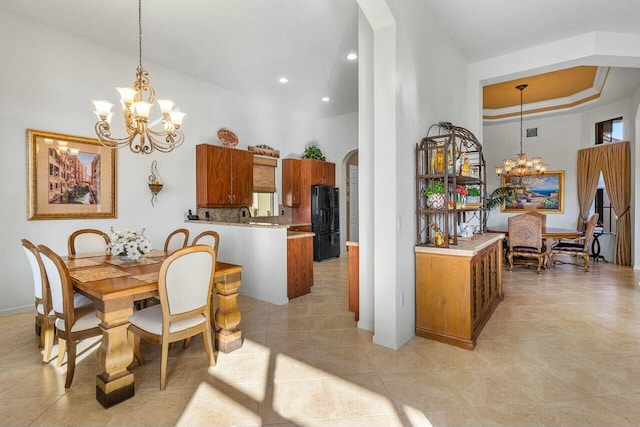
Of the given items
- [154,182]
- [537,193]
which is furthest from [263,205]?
[537,193]

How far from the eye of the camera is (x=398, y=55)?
2.73 metres

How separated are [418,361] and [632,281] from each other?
467 centimetres

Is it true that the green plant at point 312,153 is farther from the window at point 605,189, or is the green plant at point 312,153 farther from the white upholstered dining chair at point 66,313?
the window at point 605,189

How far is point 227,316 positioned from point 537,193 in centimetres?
795

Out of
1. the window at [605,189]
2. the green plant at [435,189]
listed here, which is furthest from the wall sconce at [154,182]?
the window at [605,189]

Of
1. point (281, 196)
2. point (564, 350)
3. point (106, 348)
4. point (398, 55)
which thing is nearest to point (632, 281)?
point (564, 350)

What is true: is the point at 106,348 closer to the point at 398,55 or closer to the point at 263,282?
the point at 263,282

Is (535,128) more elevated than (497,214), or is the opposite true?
(535,128)

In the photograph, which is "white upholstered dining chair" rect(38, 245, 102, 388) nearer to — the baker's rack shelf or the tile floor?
the tile floor

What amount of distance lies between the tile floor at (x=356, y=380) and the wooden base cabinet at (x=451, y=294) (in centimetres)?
12

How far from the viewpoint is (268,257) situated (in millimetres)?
4070

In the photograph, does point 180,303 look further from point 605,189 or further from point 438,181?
point 605,189

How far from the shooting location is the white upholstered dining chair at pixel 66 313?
6.84 ft

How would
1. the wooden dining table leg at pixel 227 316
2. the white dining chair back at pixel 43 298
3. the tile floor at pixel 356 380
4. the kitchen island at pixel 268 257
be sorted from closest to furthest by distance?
1. the tile floor at pixel 356 380
2. the white dining chair back at pixel 43 298
3. the wooden dining table leg at pixel 227 316
4. the kitchen island at pixel 268 257
